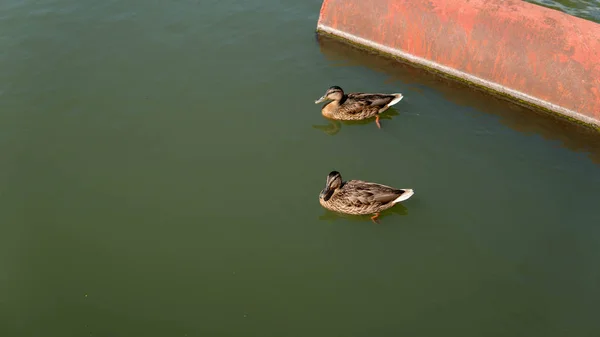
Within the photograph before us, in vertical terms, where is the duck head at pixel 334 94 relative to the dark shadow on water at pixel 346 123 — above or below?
above

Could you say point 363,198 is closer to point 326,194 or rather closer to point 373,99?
point 326,194

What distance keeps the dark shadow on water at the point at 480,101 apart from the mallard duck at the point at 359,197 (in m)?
1.99

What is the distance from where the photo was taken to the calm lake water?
17.4 feet

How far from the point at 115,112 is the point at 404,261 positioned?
5831 millimetres

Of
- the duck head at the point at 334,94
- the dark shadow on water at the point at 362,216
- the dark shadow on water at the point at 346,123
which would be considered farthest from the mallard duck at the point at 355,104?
the dark shadow on water at the point at 362,216

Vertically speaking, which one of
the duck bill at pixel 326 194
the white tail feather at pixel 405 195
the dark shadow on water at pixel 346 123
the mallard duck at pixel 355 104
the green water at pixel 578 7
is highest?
the green water at pixel 578 7

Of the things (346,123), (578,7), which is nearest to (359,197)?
(346,123)

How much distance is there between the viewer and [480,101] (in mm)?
8102

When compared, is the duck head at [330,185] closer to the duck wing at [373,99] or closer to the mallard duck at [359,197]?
the mallard duck at [359,197]

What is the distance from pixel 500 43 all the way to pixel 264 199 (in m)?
5.16

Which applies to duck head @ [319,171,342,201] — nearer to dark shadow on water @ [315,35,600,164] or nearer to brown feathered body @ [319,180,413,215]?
brown feathered body @ [319,180,413,215]

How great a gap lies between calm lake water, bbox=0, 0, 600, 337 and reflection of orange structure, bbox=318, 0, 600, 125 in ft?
1.26

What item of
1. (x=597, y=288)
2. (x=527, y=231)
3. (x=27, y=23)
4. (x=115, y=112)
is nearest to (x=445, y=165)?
(x=527, y=231)

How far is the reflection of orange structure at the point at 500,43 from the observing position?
7.32 meters
